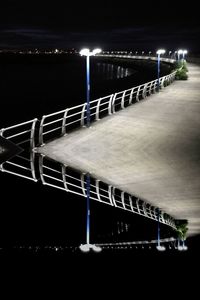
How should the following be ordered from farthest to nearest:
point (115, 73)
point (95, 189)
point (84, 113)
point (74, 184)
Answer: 1. point (115, 73)
2. point (84, 113)
3. point (74, 184)
4. point (95, 189)

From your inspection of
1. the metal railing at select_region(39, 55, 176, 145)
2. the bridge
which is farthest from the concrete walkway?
the metal railing at select_region(39, 55, 176, 145)

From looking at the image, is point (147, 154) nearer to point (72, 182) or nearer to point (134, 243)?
point (72, 182)

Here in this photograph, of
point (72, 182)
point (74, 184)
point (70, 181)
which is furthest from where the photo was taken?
point (70, 181)

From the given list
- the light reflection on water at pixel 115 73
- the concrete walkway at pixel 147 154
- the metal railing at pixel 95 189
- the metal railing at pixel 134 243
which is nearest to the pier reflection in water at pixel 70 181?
the metal railing at pixel 95 189

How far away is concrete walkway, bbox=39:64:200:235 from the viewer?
12.3 m

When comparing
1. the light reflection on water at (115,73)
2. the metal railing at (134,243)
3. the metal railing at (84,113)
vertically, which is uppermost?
the light reflection on water at (115,73)

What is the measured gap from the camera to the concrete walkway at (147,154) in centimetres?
1226

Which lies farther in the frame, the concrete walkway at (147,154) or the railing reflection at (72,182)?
the concrete walkway at (147,154)

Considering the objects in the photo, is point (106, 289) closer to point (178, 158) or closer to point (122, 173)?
point (122, 173)

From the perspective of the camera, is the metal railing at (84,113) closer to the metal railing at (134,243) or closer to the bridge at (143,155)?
the bridge at (143,155)

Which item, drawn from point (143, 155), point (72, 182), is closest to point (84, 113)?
point (143, 155)

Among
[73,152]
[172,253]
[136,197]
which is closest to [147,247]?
[172,253]

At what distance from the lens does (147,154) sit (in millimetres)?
16672

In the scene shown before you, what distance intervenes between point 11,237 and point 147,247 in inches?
101
